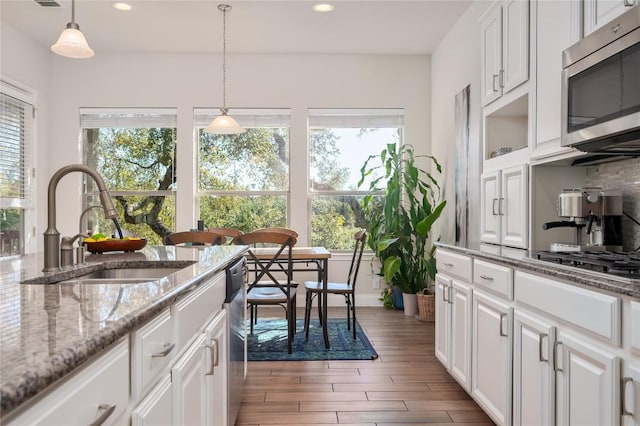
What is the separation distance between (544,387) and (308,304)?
7.88 feet

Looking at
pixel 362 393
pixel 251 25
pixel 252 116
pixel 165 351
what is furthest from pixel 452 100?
pixel 165 351

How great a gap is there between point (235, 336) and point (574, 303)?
1.45 meters

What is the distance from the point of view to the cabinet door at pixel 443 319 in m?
2.83

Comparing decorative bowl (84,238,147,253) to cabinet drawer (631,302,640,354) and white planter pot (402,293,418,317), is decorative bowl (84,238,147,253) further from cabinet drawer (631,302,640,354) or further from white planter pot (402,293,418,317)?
white planter pot (402,293,418,317)

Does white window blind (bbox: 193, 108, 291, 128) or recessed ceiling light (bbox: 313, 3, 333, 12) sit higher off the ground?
recessed ceiling light (bbox: 313, 3, 333, 12)

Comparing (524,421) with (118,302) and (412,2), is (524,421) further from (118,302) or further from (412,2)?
(412,2)

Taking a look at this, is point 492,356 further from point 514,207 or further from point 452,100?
point 452,100

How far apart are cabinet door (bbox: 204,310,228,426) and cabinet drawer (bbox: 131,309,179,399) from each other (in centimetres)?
46

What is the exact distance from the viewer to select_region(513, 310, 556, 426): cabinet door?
5.51 feet

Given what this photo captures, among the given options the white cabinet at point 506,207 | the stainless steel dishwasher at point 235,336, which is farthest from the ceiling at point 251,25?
the stainless steel dishwasher at point 235,336

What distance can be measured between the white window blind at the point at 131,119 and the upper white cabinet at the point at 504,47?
3.56m

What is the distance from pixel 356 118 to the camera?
5.45 metres

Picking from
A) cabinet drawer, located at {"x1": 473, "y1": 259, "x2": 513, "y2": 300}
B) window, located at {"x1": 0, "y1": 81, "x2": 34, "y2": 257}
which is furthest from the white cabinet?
window, located at {"x1": 0, "y1": 81, "x2": 34, "y2": 257}

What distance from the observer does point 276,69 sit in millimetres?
5324
